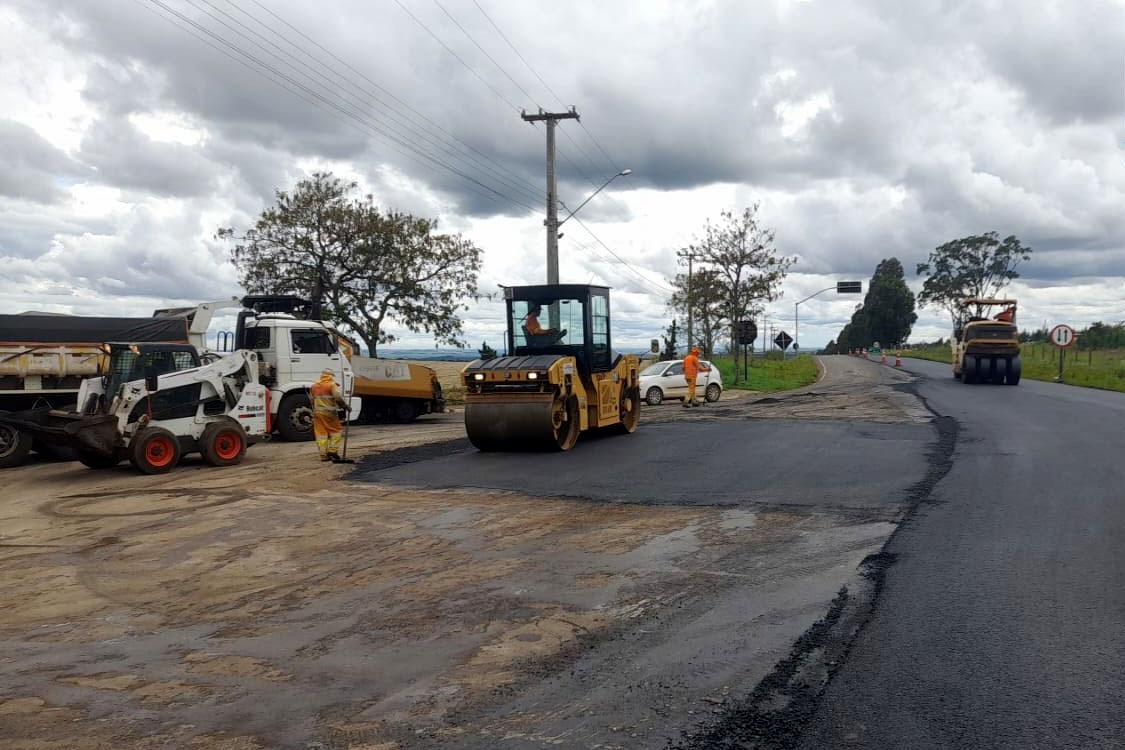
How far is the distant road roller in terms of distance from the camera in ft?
45.3

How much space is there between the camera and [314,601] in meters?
6.20

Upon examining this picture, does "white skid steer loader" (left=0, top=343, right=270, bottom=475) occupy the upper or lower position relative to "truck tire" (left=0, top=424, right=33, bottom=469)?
upper

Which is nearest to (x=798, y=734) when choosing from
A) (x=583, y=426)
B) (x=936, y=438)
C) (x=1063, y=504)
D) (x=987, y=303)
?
(x=1063, y=504)

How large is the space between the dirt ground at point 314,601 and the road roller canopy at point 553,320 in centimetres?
483

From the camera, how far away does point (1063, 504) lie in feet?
29.2

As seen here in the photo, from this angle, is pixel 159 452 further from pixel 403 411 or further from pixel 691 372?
pixel 691 372

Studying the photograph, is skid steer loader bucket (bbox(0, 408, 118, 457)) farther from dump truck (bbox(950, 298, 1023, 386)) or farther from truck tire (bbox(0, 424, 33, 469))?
dump truck (bbox(950, 298, 1023, 386))

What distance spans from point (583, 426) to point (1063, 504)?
781cm

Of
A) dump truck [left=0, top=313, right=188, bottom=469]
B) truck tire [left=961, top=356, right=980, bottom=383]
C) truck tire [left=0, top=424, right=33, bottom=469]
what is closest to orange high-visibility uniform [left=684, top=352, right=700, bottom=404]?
truck tire [left=961, top=356, right=980, bottom=383]

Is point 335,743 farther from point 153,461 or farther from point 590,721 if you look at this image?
point 153,461

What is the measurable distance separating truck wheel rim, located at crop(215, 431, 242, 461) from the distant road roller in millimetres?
3578

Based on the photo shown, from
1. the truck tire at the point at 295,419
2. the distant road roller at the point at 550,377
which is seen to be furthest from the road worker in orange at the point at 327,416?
the truck tire at the point at 295,419

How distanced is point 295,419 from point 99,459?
15.2 feet

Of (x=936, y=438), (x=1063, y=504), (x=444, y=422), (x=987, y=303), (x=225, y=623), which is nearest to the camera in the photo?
(x=225, y=623)
